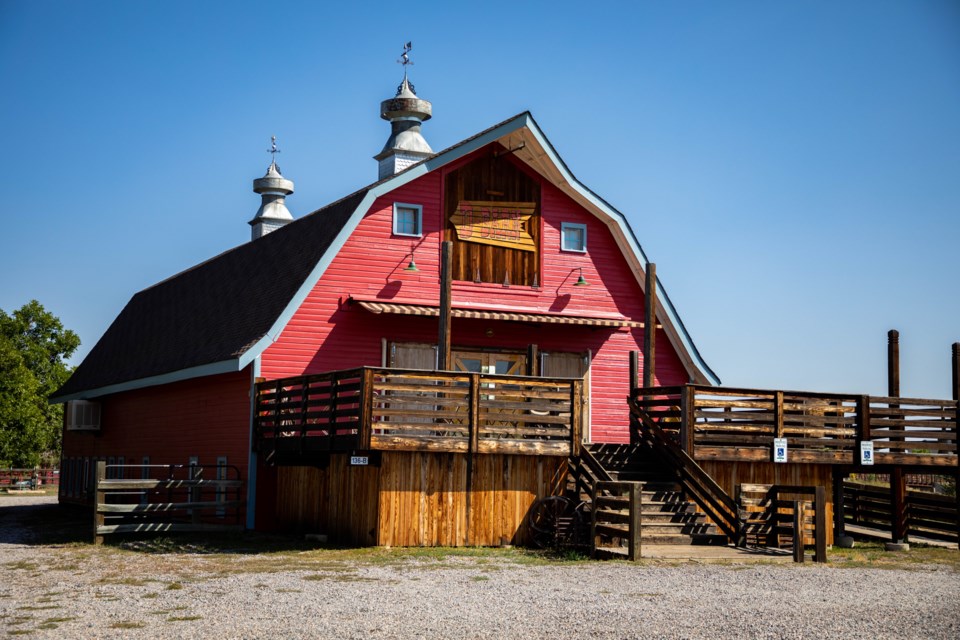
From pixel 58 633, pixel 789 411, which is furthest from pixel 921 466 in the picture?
pixel 58 633

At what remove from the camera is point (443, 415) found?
58.3 feet

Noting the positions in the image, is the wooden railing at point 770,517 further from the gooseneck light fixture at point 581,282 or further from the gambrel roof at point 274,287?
the gooseneck light fixture at point 581,282

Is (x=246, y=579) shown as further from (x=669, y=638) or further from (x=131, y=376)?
(x=131, y=376)

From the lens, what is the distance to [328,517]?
19.4m

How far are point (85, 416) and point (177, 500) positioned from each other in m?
8.32

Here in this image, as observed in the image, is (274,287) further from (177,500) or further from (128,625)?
(128,625)

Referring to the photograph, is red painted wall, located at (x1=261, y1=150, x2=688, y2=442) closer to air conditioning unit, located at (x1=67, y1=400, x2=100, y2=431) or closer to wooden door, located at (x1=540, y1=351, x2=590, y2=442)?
wooden door, located at (x1=540, y1=351, x2=590, y2=442)

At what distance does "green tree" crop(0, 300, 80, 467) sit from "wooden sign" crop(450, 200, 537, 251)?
3942 centimetres

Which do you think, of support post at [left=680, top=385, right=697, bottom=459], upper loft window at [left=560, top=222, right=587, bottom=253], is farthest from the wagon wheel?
upper loft window at [left=560, top=222, right=587, bottom=253]

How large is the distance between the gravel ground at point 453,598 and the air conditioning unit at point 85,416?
15120mm

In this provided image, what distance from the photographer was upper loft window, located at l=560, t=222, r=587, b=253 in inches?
965

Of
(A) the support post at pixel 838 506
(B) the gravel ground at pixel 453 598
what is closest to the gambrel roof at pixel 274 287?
(A) the support post at pixel 838 506

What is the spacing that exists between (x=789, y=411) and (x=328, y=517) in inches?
325

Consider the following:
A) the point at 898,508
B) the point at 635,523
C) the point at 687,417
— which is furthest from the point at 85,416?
the point at 898,508
